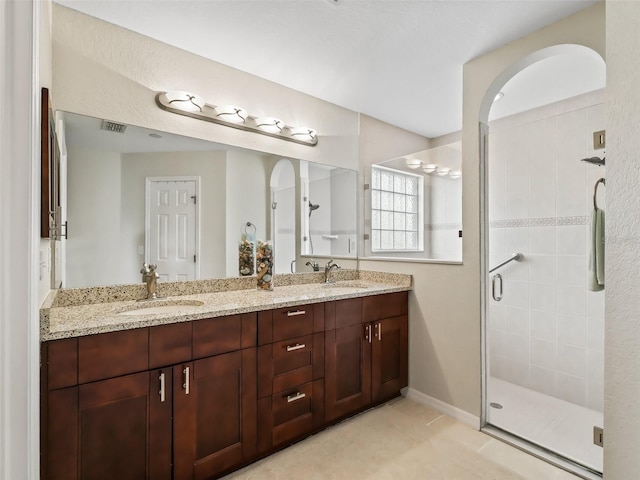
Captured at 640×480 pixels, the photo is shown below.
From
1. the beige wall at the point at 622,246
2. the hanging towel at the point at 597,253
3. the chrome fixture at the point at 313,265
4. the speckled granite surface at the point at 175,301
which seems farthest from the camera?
the chrome fixture at the point at 313,265

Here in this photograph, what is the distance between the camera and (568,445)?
2086mm

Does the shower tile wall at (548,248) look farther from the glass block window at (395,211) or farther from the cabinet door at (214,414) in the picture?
the cabinet door at (214,414)

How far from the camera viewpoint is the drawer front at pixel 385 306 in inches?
95.6

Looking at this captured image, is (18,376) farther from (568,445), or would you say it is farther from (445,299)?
(568,445)

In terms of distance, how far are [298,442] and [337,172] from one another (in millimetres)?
2153

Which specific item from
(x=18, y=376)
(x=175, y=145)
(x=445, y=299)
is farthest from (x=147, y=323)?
(x=445, y=299)

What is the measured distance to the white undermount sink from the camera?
187 centimetres

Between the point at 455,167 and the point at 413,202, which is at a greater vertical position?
the point at 455,167

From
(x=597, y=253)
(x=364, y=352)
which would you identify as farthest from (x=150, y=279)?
(x=597, y=253)

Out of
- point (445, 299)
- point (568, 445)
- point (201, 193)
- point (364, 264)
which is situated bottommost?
point (568, 445)

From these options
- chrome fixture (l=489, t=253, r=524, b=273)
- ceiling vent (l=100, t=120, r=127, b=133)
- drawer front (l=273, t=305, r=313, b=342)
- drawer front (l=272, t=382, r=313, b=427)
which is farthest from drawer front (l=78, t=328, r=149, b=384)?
chrome fixture (l=489, t=253, r=524, b=273)

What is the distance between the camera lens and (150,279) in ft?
6.55

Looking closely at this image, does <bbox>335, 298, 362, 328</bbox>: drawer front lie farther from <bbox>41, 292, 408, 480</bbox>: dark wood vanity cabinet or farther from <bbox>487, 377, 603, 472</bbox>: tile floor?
<bbox>487, 377, 603, 472</bbox>: tile floor

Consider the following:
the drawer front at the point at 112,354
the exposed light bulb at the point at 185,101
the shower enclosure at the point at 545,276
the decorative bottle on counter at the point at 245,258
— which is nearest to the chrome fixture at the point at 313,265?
the decorative bottle on counter at the point at 245,258
